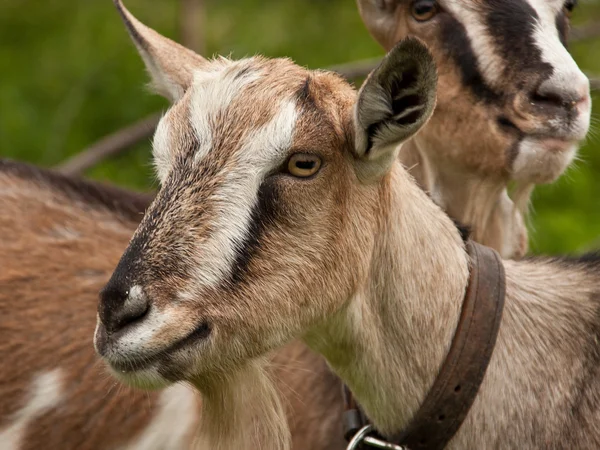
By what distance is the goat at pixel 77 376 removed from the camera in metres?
3.47

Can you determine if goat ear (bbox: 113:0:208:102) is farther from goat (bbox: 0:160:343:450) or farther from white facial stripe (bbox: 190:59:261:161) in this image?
goat (bbox: 0:160:343:450)

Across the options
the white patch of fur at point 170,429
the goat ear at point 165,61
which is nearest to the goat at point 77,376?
the white patch of fur at point 170,429

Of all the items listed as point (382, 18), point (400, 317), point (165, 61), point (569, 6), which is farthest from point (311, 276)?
point (569, 6)

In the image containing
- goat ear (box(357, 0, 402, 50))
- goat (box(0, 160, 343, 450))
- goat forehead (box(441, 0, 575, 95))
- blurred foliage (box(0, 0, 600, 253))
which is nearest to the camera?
goat forehead (box(441, 0, 575, 95))

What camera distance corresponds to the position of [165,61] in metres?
3.11

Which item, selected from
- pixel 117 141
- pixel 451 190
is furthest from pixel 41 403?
pixel 117 141

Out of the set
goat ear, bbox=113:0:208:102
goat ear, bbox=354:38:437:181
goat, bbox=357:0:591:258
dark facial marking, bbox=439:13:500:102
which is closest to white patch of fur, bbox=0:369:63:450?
goat ear, bbox=113:0:208:102

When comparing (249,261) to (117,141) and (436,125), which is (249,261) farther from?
(117,141)

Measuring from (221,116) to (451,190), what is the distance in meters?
1.17

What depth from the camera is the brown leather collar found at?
2.85 m

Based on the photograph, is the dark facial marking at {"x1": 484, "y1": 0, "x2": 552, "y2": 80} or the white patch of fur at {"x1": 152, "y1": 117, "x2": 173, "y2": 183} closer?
the white patch of fur at {"x1": 152, "y1": 117, "x2": 173, "y2": 183}

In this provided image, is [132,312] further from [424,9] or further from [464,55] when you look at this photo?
[424,9]

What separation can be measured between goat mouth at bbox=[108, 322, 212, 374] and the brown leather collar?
64cm

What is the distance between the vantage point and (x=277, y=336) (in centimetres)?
271
